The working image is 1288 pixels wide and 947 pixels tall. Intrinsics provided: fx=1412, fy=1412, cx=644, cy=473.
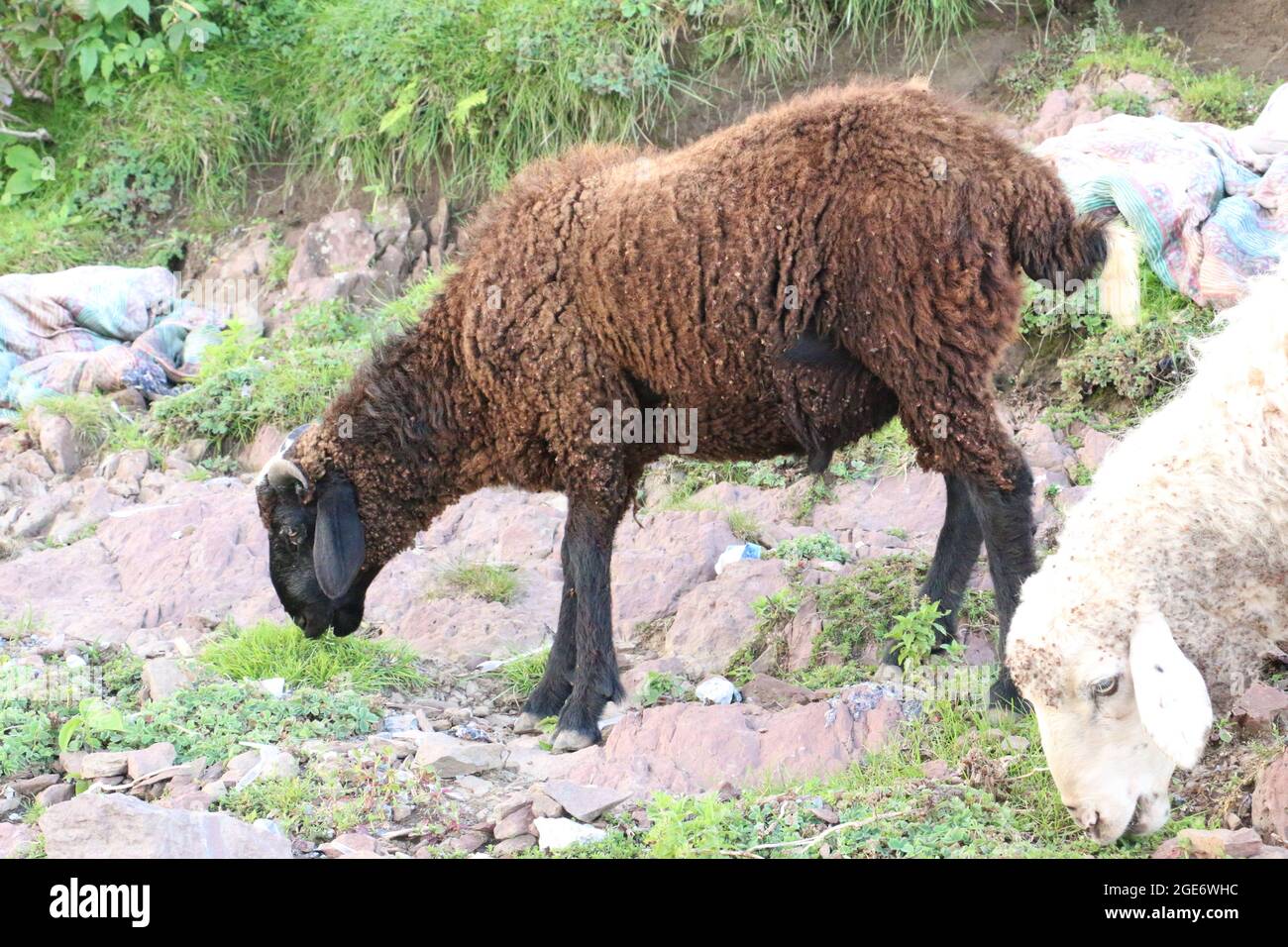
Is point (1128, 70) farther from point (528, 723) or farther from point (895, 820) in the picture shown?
point (895, 820)

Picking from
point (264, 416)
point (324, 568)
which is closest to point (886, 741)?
point (324, 568)

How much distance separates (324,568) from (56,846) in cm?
191

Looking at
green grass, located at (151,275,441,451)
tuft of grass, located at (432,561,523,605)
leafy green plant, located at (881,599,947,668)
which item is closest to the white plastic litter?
tuft of grass, located at (432,561,523,605)

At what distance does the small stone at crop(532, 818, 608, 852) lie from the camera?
14.3ft

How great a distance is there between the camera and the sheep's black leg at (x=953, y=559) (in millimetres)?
5762

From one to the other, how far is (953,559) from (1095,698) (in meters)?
1.91

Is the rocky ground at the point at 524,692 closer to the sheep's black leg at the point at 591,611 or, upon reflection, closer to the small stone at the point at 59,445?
the small stone at the point at 59,445

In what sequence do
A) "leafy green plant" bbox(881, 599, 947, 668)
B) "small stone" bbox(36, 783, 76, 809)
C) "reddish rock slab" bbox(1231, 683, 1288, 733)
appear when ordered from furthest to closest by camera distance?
"leafy green plant" bbox(881, 599, 947, 668), "small stone" bbox(36, 783, 76, 809), "reddish rock slab" bbox(1231, 683, 1288, 733)

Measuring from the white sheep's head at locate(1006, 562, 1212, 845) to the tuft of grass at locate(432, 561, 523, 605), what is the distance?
11.0ft

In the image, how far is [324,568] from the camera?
585cm

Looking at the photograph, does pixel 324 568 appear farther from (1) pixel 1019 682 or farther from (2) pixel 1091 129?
(2) pixel 1091 129

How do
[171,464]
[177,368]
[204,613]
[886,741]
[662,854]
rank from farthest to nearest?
[177,368], [171,464], [204,613], [886,741], [662,854]

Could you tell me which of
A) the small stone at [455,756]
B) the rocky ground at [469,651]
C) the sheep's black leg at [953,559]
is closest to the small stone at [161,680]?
the rocky ground at [469,651]

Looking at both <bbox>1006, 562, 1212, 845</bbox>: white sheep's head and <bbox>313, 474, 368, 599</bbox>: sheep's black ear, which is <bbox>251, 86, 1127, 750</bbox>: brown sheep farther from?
<bbox>1006, 562, 1212, 845</bbox>: white sheep's head
